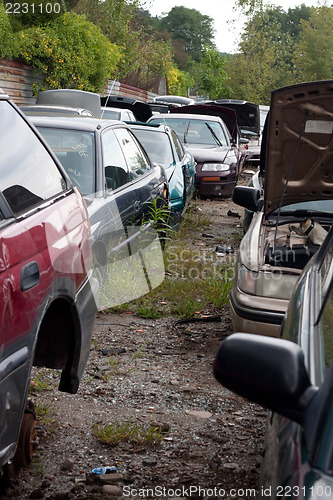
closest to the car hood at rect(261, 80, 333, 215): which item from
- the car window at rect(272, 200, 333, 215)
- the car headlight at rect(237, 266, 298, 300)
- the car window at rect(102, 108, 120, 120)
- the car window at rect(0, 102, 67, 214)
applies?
the car window at rect(272, 200, 333, 215)

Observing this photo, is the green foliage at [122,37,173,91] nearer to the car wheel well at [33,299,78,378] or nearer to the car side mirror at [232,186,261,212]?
the car side mirror at [232,186,261,212]

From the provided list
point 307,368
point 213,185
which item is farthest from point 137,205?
point 213,185

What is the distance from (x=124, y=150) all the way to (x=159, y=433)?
3.84 m

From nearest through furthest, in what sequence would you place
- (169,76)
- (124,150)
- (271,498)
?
(271,498), (124,150), (169,76)

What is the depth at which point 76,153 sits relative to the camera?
6309 mm

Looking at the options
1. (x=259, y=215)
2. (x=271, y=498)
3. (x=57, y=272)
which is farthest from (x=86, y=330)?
(x=259, y=215)

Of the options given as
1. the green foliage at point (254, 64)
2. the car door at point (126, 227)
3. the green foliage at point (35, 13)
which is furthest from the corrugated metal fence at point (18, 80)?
the green foliage at point (254, 64)

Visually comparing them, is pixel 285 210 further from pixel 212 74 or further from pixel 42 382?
pixel 212 74

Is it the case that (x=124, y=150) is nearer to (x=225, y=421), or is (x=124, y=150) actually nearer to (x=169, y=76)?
(x=225, y=421)

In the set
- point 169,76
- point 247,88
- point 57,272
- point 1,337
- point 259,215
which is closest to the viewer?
point 1,337

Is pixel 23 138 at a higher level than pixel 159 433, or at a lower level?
higher

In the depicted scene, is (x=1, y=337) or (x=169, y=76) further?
(x=169, y=76)

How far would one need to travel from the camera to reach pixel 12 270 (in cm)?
256

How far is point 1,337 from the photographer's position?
95.3 inches
